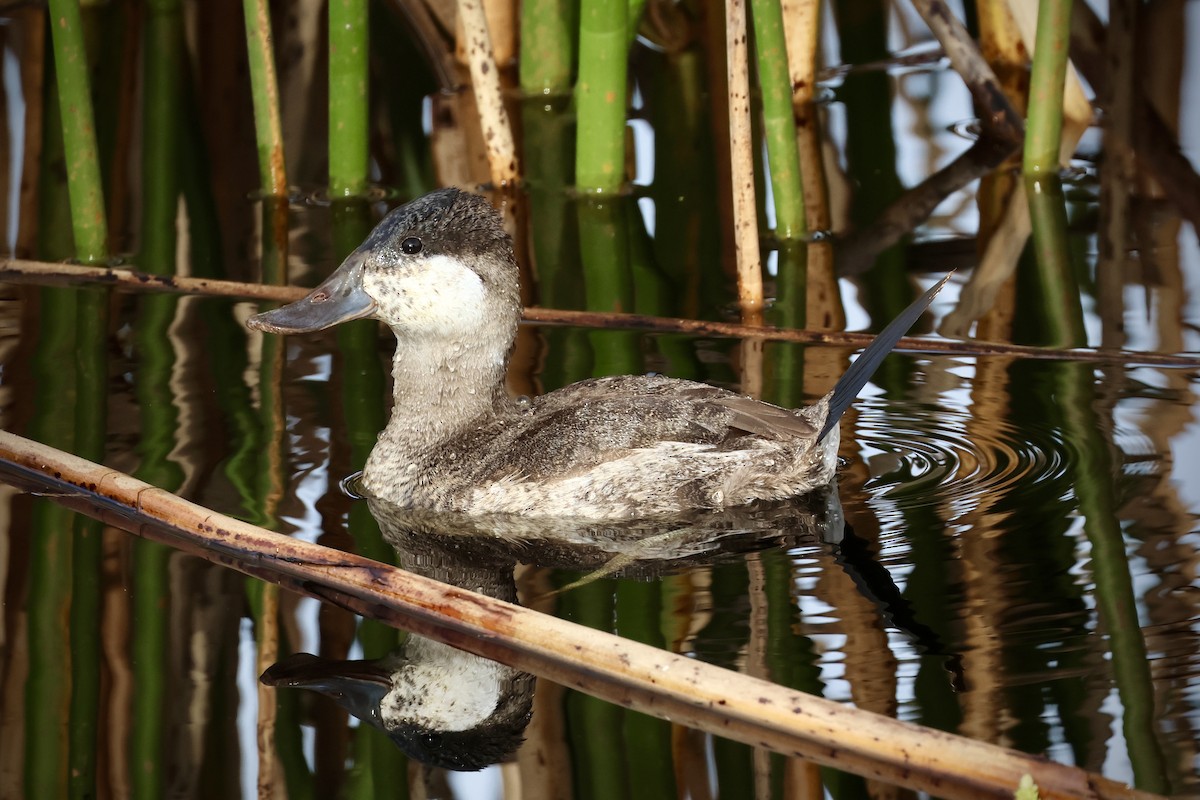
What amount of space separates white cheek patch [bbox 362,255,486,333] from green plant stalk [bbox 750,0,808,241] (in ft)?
5.78

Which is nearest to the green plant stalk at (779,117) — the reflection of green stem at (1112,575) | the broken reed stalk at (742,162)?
the broken reed stalk at (742,162)

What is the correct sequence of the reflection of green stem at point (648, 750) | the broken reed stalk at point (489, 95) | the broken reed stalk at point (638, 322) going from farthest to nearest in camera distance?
the broken reed stalk at point (489, 95) → the broken reed stalk at point (638, 322) → the reflection of green stem at point (648, 750)

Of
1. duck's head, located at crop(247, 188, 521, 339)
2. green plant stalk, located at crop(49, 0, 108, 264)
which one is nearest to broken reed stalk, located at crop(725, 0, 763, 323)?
duck's head, located at crop(247, 188, 521, 339)

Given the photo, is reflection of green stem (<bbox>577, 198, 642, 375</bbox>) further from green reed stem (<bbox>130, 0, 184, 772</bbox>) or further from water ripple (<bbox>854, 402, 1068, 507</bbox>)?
green reed stem (<bbox>130, 0, 184, 772</bbox>)

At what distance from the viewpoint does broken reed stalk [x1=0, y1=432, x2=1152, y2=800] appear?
274 cm

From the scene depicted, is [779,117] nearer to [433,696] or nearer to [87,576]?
[87,576]

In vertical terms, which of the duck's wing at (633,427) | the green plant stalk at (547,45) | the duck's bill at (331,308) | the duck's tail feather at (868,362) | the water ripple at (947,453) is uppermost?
the green plant stalk at (547,45)

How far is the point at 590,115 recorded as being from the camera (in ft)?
21.9

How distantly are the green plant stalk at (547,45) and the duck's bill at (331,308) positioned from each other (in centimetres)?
365

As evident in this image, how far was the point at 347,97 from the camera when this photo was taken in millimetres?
6719

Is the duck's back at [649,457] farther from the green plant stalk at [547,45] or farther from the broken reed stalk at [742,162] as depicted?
the green plant stalk at [547,45]

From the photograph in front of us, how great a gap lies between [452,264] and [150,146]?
152 inches

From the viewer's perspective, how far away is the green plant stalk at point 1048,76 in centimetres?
631

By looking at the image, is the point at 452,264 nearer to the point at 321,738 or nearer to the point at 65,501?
the point at 65,501
